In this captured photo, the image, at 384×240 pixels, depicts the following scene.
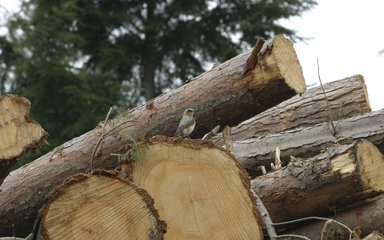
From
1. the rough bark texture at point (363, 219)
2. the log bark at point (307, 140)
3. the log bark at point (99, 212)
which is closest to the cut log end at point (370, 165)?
the rough bark texture at point (363, 219)

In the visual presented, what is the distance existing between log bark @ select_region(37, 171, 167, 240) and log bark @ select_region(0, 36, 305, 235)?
0.59 meters

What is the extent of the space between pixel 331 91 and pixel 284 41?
5.03 ft

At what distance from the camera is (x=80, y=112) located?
13828 millimetres

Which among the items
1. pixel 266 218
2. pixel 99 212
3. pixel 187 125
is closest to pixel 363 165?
pixel 266 218

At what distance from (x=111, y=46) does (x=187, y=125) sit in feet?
38.5

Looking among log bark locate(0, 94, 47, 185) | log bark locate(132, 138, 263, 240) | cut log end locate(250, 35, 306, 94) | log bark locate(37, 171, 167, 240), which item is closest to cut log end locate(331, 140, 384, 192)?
cut log end locate(250, 35, 306, 94)

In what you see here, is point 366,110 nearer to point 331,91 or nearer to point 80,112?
point 331,91

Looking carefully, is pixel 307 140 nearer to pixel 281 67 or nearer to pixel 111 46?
pixel 281 67

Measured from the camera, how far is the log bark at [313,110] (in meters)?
4.80

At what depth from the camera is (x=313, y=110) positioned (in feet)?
16.2

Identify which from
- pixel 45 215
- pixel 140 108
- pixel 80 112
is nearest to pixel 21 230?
pixel 140 108

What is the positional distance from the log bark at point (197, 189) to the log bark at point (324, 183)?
0.49 m

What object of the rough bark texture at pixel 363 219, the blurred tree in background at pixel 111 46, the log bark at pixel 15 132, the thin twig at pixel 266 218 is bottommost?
the rough bark texture at pixel 363 219

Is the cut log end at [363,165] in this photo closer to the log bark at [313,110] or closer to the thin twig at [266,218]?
the thin twig at [266,218]
